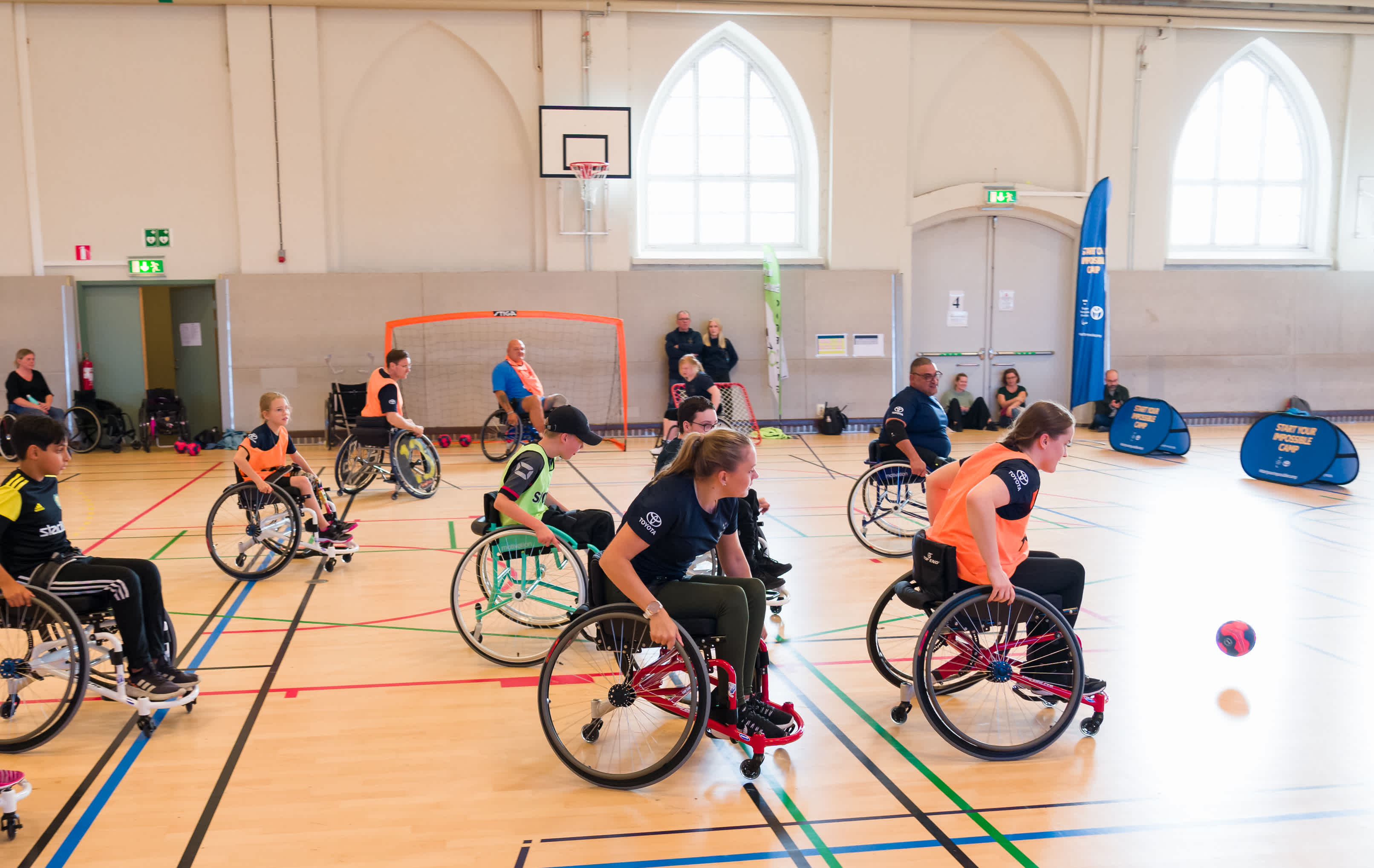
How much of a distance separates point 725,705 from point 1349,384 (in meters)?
15.7

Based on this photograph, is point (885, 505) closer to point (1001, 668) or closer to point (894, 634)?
point (894, 634)

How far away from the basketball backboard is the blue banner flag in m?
6.84

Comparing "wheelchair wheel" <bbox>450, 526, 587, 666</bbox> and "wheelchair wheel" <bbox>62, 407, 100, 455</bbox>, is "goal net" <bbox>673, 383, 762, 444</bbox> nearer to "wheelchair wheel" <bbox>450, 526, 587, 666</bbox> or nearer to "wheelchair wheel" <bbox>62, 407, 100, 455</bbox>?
"wheelchair wheel" <bbox>62, 407, 100, 455</bbox>

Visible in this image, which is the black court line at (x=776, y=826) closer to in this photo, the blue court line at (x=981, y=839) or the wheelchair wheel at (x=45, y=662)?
the blue court line at (x=981, y=839)

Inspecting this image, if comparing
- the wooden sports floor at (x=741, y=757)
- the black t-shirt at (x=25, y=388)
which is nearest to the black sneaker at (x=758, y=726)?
the wooden sports floor at (x=741, y=757)

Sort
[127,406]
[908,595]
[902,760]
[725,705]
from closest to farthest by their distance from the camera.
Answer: [725,705], [902,760], [908,595], [127,406]

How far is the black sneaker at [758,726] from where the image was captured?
10.6 feet

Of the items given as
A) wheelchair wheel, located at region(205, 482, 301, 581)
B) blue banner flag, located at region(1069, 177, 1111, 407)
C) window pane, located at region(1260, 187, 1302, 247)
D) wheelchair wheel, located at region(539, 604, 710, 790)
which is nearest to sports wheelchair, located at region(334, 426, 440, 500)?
wheelchair wheel, located at region(205, 482, 301, 581)

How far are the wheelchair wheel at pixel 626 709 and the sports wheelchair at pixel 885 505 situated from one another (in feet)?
9.37

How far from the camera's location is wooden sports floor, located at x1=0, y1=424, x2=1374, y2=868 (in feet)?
9.37

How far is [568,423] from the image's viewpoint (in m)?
4.44

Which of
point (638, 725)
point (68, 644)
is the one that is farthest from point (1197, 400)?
point (68, 644)

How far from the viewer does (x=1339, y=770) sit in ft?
10.9

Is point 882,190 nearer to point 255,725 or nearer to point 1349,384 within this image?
point 1349,384
